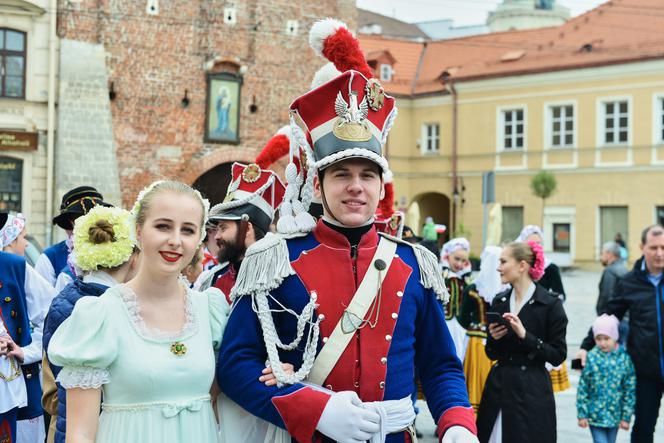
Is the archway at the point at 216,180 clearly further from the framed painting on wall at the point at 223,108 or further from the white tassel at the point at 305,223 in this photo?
the white tassel at the point at 305,223

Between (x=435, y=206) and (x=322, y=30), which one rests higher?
(x=435, y=206)

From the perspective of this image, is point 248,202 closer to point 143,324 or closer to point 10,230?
point 10,230

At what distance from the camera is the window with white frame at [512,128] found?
3581 cm

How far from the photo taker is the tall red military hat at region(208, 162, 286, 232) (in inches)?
215

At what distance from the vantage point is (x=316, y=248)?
3279 mm

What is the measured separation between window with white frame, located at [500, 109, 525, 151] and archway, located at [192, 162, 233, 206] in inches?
633

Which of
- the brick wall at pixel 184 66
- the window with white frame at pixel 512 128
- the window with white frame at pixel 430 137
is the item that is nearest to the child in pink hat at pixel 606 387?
the brick wall at pixel 184 66

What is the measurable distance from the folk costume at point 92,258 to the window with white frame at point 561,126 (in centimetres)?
3248

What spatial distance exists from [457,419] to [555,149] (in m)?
33.1

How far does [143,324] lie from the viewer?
308 cm

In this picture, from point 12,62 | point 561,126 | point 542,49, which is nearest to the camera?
→ point 12,62

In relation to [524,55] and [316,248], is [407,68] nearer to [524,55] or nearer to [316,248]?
[524,55]

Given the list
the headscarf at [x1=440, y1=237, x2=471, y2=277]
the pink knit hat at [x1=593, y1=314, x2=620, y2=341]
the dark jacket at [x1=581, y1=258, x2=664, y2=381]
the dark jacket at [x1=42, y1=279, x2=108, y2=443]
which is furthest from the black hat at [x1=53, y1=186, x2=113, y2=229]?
the headscarf at [x1=440, y1=237, x2=471, y2=277]

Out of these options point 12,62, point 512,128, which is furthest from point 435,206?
point 12,62
